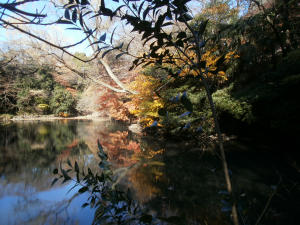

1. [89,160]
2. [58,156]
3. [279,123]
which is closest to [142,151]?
[89,160]

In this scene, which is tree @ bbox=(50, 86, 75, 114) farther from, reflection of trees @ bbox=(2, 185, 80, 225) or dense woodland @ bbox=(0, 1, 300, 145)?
reflection of trees @ bbox=(2, 185, 80, 225)

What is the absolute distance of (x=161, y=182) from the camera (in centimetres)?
363

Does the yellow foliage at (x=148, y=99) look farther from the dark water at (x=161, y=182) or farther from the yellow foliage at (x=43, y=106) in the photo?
the yellow foliage at (x=43, y=106)

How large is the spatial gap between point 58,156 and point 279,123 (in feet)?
21.5

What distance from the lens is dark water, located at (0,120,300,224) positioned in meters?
2.59

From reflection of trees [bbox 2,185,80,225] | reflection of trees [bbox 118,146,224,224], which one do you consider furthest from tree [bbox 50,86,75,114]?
reflection of trees [bbox 2,185,80,225]

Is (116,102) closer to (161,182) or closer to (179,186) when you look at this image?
(161,182)

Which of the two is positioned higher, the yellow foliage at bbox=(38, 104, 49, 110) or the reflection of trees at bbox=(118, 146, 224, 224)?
the yellow foliage at bbox=(38, 104, 49, 110)

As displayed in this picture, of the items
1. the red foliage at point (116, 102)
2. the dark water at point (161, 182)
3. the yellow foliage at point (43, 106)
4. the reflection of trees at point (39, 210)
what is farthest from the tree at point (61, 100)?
the reflection of trees at point (39, 210)

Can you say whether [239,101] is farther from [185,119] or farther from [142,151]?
[142,151]

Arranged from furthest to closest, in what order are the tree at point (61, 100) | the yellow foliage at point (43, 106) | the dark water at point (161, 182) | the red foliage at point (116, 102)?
the tree at point (61, 100)
the yellow foliage at point (43, 106)
the red foliage at point (116, 102)
the dark water at point (161, 182)

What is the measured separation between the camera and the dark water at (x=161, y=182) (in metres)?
2.59

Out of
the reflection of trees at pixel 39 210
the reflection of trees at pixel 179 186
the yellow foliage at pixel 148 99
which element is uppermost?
the yellow foliage at pixel 148 99

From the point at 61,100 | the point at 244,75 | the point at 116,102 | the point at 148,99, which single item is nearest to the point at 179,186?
the point at 148,99
